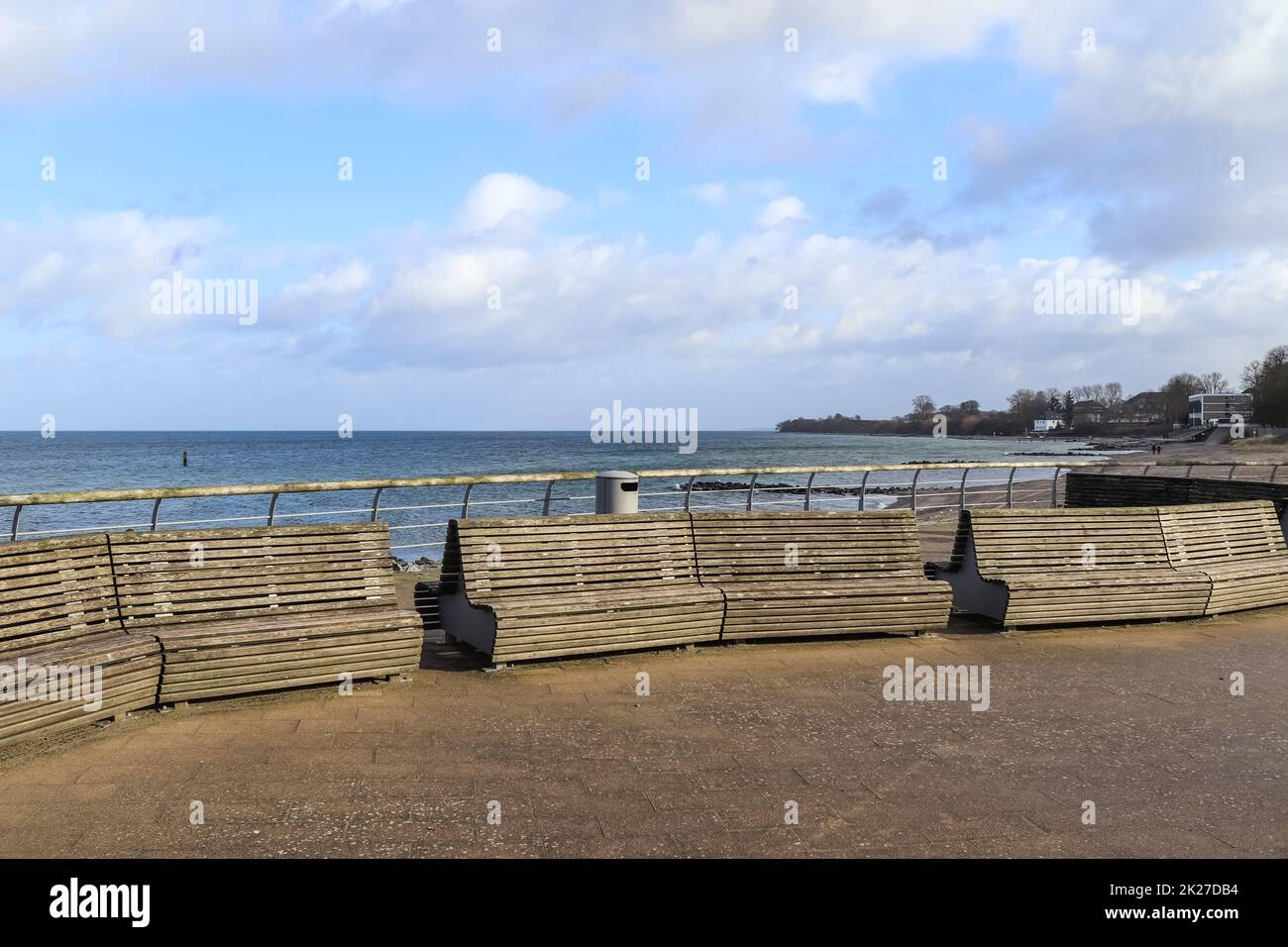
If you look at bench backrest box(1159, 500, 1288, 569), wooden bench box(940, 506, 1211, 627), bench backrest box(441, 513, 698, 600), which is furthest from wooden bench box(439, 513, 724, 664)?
bench backrest box(1159, 500, 1288, 569)

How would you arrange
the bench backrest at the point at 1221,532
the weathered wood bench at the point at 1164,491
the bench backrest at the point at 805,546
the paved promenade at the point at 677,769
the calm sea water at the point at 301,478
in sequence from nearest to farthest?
the paved promenade at the point at 677,769 < the bench backrest at the point at 805,546 < the bench backrest at the point at 1221,532 < the weathered wood bench at the point at 1164,491 < the calm sea water at the point at 301,478

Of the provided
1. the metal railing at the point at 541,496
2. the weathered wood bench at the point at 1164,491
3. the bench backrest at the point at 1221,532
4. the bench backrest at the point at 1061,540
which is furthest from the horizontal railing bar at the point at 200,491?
the weathered wood bench at the point at 1164,491

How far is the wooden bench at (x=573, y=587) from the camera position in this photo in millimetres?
7168

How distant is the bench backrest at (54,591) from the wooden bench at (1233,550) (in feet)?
29.7

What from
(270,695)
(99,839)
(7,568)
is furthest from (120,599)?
(99,839)

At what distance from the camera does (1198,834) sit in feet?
14.2

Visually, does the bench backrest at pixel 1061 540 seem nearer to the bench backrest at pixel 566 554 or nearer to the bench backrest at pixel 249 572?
the bench backrest at pixel 566 554

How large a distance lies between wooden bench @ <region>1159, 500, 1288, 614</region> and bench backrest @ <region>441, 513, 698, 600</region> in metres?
5.08

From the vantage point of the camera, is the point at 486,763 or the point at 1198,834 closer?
the point at 1198,834

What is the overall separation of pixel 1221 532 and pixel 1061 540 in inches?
87.7

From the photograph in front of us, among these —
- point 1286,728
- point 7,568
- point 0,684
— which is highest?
point 7,568

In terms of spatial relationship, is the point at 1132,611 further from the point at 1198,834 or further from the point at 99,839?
the point at 99,839
